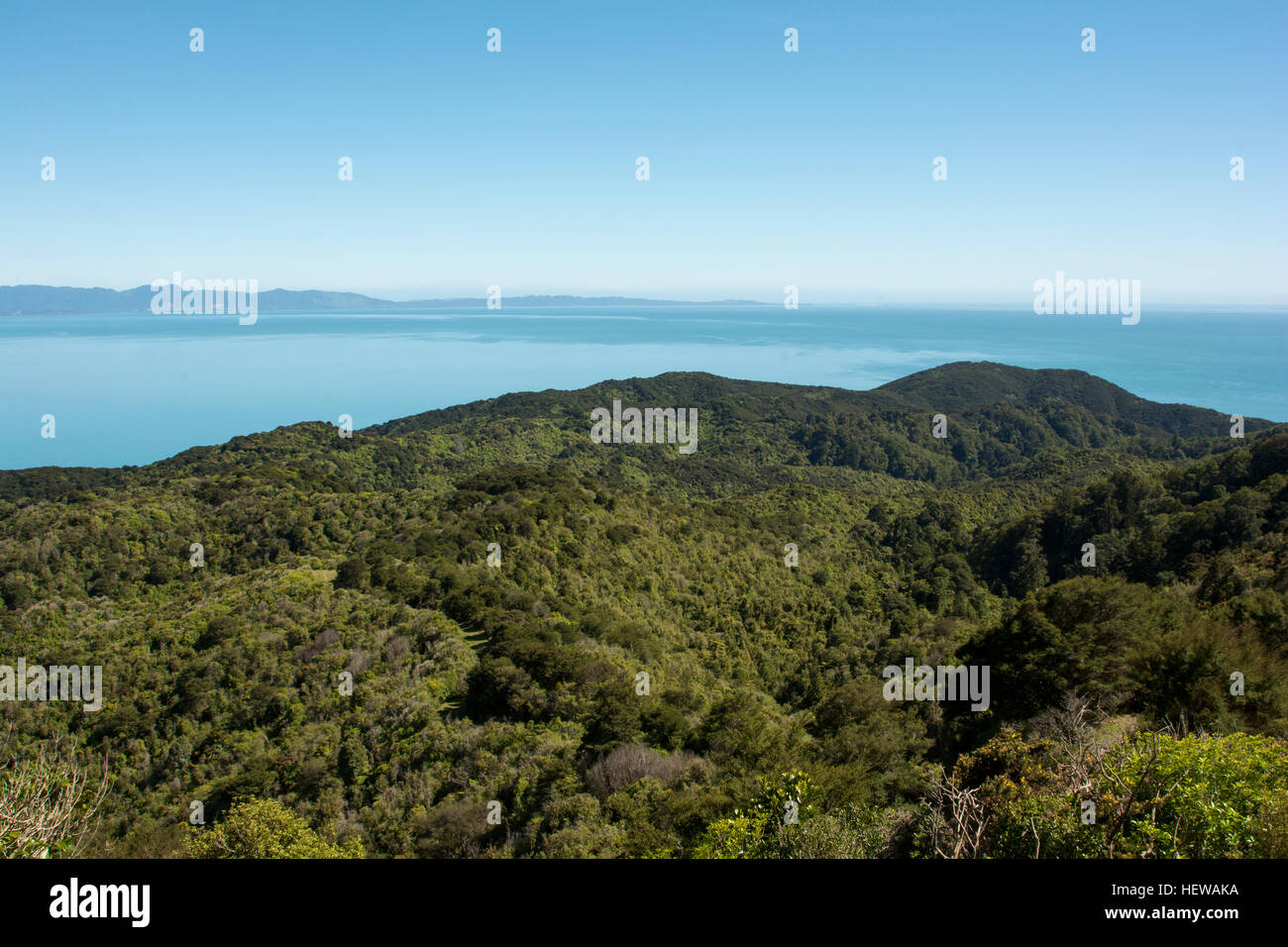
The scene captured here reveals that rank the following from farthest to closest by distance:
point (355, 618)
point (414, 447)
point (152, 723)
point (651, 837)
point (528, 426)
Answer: point (528, 426), point (414, 447), point (355, 618), point (152, 723), point (651, 837)

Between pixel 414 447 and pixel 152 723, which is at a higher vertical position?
pixel 414 447

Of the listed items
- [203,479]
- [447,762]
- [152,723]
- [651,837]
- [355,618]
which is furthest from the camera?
[203,479]

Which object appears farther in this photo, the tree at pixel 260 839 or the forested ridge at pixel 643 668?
the tree at pixel 260 839

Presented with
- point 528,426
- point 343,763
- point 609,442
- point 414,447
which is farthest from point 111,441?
point 343,763

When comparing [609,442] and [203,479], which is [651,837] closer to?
[203,479]

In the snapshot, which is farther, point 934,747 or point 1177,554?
point 1177,554

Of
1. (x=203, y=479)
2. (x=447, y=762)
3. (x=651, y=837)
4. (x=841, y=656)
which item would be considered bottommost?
(x=841, y=656)

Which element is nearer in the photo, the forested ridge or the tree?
the forested ridge
